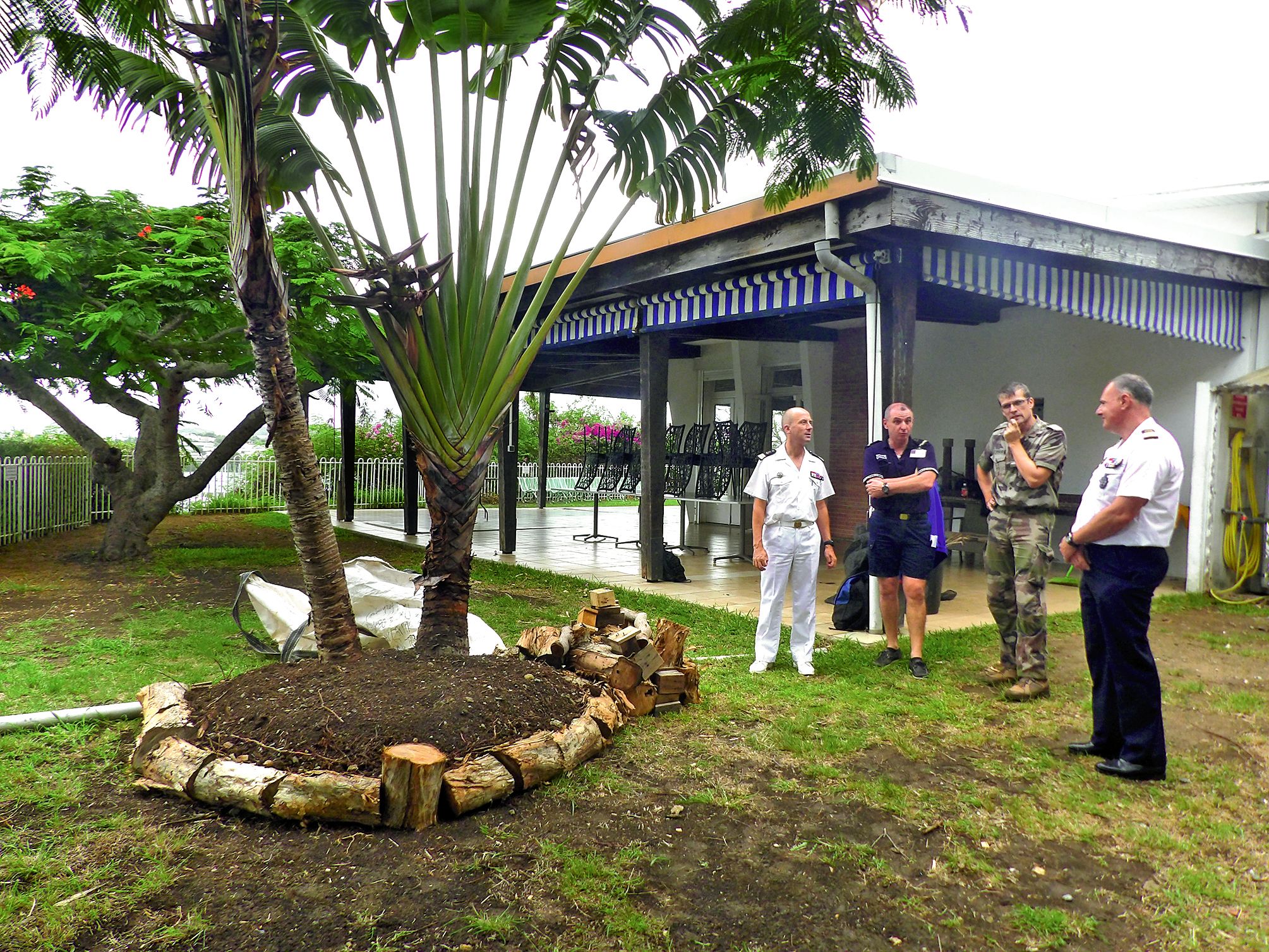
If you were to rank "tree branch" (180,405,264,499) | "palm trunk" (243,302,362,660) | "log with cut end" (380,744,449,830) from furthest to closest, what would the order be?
1. "tree branch" (180,405,264,499)
2. "palm trunk" (243,302,362,660)
3. "log with cut end" (380,744,449,830)

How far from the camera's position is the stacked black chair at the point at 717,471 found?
11898 mm

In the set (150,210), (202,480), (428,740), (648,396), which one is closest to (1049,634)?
(648,396)

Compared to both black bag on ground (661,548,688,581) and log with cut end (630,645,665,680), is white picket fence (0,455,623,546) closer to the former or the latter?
black bag on ground (661,548,688,581)

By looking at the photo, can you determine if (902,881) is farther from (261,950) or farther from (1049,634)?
(1049,634)

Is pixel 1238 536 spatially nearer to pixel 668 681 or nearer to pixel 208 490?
pixel 668 681

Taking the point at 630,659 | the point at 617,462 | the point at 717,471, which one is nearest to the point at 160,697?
the point at 630,659

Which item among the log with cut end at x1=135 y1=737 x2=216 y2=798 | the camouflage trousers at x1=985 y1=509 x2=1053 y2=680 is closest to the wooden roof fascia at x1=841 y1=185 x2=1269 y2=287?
the camouflage trousers at x1=985 y1=509 x2=1053 y2=680

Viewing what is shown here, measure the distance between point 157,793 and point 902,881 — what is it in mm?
2909

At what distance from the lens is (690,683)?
4973 millimetres

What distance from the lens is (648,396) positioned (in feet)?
31.1

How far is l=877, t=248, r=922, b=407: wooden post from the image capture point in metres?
6.69

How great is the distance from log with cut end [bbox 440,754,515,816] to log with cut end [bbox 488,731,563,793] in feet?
0.10

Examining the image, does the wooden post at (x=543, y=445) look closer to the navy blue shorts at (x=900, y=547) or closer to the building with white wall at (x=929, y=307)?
the building with white wall at (x=929, y=307)

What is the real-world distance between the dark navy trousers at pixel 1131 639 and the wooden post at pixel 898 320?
2.87m
